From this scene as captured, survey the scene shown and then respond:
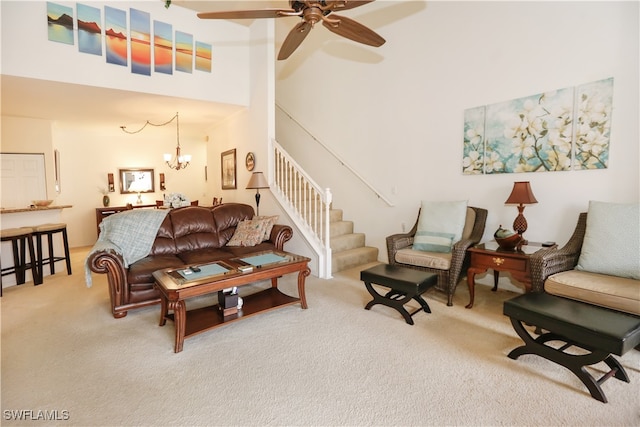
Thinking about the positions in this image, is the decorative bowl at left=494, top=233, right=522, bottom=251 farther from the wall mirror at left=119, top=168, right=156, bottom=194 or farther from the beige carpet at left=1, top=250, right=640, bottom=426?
the wall mirror at left=119, top=168, right=156, bottom=194

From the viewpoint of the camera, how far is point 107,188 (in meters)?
6.91

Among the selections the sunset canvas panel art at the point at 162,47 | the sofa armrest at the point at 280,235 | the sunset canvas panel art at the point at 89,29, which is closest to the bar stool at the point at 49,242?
the sunset canvas panel art at the point at 89,29

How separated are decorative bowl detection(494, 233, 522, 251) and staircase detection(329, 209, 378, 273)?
6.76 feet

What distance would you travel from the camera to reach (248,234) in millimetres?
4160

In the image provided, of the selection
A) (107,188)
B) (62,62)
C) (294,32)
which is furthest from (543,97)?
(107,188)

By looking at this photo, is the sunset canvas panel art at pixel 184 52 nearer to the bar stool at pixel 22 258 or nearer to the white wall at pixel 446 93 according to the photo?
the white wall at pixel 446 93

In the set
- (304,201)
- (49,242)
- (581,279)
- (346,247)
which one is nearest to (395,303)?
(581,279)

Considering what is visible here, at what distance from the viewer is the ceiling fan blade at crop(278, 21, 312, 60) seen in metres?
2.54

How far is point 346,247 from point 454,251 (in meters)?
1.97

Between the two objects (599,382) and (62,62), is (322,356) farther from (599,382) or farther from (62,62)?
(62,62)

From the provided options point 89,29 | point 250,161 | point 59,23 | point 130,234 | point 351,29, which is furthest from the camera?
point 250,161

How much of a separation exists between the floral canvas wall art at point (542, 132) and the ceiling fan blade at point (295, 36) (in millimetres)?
2279

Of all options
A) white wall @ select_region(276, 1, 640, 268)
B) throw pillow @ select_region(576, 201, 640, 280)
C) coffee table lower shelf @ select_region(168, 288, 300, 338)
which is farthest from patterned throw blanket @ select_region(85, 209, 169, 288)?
throw pillow @ select_region(576, 201, 640, 280)

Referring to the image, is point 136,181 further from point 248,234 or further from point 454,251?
point 454,251
